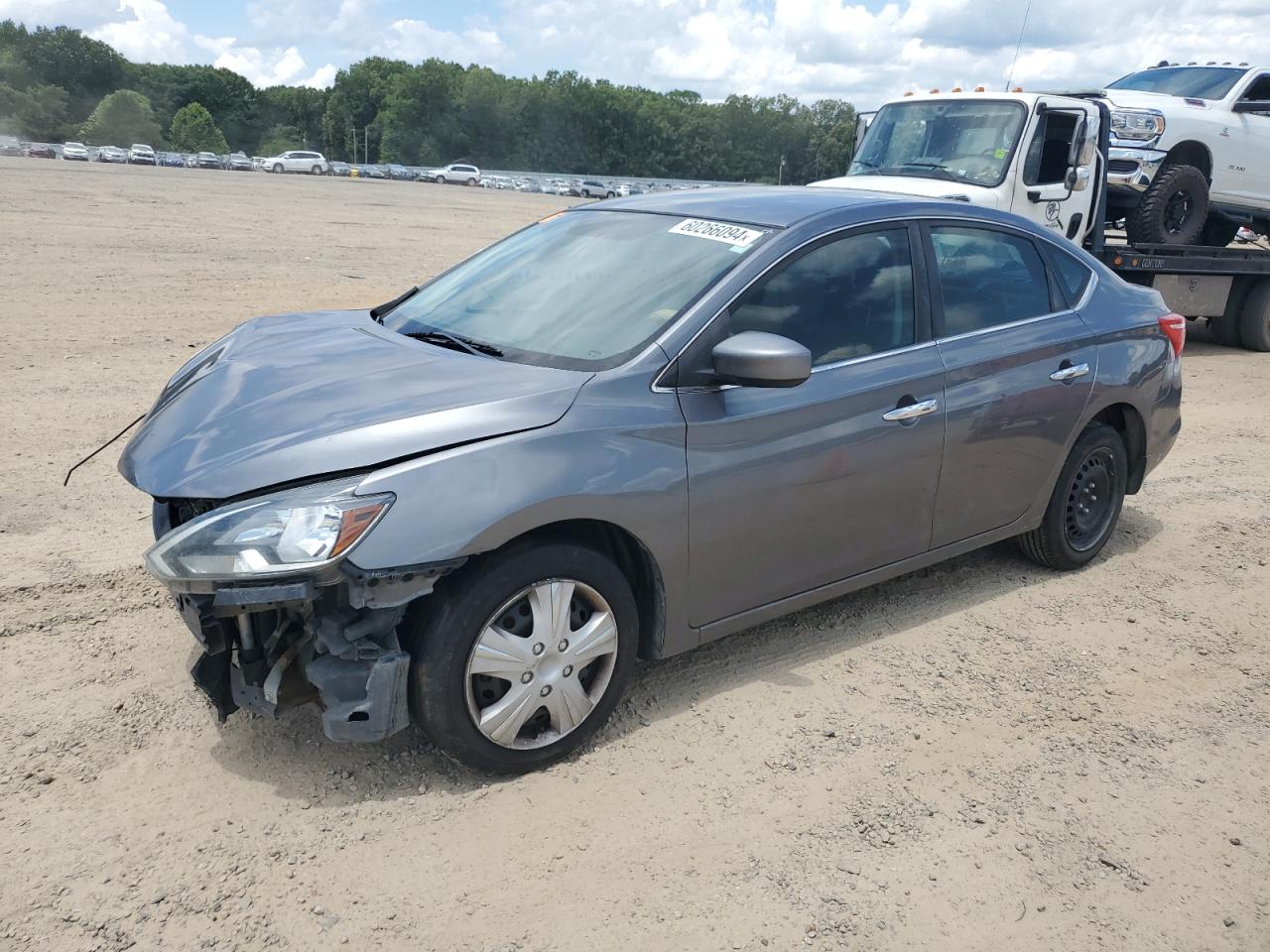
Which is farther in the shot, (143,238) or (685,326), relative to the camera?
(143,238)

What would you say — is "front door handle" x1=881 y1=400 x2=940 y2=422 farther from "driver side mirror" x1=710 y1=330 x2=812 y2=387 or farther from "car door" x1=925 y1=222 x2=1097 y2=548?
"driver side mirror" x1=710 y1=330 x2=812 y2=387

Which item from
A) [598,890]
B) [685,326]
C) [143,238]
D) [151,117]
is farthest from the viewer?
[151,117]

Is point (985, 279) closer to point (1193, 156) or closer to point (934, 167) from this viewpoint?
point (934, 167)

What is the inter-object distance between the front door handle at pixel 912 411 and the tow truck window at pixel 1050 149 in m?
6.35

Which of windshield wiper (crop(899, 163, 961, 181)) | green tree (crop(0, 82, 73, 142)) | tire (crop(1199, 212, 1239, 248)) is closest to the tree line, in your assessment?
green tree (crop(0, 82, 73, 142))

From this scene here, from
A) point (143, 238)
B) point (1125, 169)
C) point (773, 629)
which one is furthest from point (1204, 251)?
point (143, 238)

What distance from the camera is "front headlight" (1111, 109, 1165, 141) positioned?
10.7 metres

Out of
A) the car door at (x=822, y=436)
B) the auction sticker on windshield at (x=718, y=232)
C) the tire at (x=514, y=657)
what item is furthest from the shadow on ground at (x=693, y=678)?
the auction sticker on windshield at (x=718, y=232)

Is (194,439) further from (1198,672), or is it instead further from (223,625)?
(1198,672)

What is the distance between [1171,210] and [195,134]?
358 ft

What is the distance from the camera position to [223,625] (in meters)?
2.98

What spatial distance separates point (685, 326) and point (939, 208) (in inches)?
60.2

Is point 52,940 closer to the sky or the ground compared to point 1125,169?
closer to the ground

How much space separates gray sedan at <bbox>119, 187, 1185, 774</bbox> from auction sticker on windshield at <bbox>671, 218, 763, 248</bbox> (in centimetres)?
2
